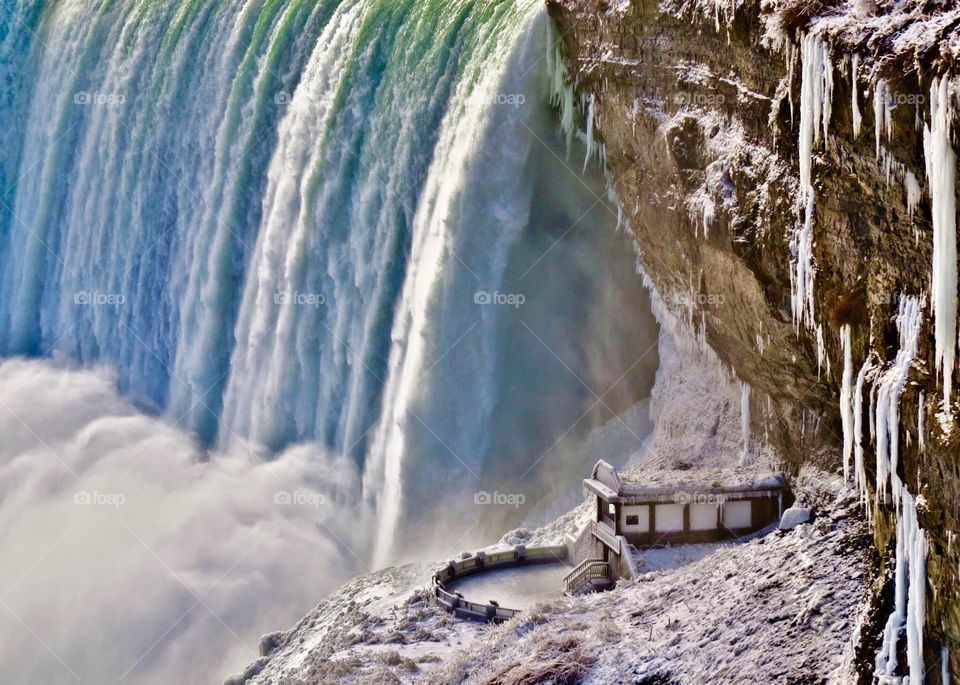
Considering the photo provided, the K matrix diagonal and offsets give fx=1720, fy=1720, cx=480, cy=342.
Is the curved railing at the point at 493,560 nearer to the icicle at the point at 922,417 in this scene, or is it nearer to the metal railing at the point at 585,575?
the metal railing at the point at 585,575

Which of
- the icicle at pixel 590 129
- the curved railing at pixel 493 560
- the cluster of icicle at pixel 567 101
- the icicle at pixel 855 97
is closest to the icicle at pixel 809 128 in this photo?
the icicle at pixel 855 97

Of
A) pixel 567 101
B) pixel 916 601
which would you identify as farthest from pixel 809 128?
pixel 567 101

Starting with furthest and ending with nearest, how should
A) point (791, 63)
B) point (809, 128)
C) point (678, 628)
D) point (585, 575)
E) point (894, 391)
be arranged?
point (585, 575), point (678, 628), point (791, 63), point (809, 128), point (894, 391)

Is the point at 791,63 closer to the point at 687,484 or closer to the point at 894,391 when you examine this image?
the point at 894,391

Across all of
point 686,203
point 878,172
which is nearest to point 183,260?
point 686,203

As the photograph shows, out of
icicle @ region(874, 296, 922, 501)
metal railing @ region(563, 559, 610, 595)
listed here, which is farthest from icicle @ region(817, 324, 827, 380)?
metal railing @ region(563, 559, 610, 595)

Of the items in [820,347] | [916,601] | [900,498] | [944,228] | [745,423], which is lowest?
[916,601]
